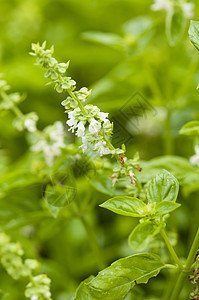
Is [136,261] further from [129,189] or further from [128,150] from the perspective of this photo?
[128,150]

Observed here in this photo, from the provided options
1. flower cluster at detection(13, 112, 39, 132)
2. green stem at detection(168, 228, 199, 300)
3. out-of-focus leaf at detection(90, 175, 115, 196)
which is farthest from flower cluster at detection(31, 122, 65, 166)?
green stem at detection(168, 228, 199, 300)

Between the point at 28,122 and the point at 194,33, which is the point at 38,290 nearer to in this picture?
the point at 28,122

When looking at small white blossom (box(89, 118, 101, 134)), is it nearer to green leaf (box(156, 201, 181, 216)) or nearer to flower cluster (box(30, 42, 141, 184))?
flower cluster (box(30, 42, 141, 184))

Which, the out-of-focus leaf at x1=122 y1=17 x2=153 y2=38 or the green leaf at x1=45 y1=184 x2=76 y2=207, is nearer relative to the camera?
the green leaf at x1=45 y1=184 x2=76 y2=207

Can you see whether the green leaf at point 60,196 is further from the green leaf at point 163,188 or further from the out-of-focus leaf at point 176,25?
the out-of-focus leaf at point 176,25

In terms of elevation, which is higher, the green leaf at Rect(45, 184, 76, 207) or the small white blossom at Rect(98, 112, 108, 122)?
the green leaf at Rect(45, 184, 76, 207)

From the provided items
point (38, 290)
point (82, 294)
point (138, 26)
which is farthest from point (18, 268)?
point (138, 26)

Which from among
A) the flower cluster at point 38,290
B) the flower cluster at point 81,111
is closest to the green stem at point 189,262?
the flower cluster at point 81,111
